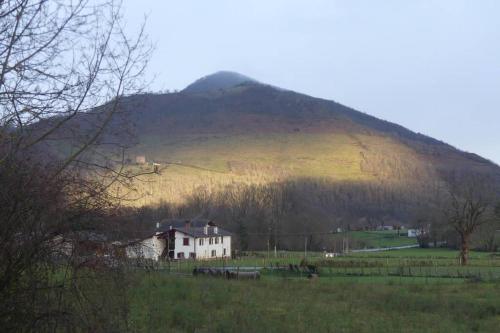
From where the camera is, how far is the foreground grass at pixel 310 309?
1583 centimetres

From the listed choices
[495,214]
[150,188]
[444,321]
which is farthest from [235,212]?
[150,188]

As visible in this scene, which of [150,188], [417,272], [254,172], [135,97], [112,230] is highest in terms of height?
[254,172]

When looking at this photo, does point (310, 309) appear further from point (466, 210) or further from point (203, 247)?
point (203, 247)

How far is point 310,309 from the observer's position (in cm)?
2158

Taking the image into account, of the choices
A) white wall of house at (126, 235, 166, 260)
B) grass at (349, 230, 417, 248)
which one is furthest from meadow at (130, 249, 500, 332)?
grass at (349, 230, 417, 248)

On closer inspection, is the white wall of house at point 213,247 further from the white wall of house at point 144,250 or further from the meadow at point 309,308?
the white wall of house at point 144,250

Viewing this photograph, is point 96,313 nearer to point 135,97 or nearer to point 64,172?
point 64,172

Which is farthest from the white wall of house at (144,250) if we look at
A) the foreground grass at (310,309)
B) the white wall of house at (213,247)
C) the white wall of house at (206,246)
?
the white wall of house at (213,247)

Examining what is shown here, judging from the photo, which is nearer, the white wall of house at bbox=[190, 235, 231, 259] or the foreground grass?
the foreground grass

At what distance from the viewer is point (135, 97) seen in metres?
6.69

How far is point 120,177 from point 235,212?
114283 millimetres

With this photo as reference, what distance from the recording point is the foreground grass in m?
15.8

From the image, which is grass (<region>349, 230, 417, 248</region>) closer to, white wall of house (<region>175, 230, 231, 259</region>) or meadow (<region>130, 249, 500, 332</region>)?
white wall of house (<region>175, 230, 231, 259</region>)

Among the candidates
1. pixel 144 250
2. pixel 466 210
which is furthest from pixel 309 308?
pixel 466 210
